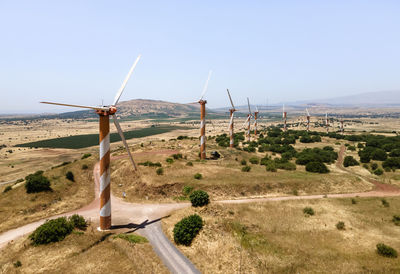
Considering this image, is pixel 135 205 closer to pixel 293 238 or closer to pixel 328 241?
pixel 293 238

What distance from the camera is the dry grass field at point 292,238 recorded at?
26969 mm

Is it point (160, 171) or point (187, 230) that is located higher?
point (160, 171)

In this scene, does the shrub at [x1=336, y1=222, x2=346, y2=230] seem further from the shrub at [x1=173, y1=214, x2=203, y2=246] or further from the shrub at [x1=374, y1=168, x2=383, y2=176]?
the shrub at [x1=374, y1=168, x2=383, y2=176]

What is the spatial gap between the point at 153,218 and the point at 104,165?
14906 mm

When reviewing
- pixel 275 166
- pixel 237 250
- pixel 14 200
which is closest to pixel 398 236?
pixel 237 250

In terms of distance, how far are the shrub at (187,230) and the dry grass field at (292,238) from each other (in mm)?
923

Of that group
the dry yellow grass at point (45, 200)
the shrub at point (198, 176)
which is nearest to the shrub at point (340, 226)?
the shrub at point (198, 176)

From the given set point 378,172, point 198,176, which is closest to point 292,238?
point 198,176

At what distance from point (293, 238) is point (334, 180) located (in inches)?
1302

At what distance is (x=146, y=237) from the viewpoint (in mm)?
34375

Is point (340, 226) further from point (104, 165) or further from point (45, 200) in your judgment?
point (45, 200)

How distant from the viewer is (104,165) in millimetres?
32875

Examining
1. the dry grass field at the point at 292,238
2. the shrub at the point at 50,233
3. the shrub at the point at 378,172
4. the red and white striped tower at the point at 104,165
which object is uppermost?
the red and white striped tower at the point at 104,165

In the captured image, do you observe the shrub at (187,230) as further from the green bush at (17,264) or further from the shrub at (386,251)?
the shrub at (386,251)
